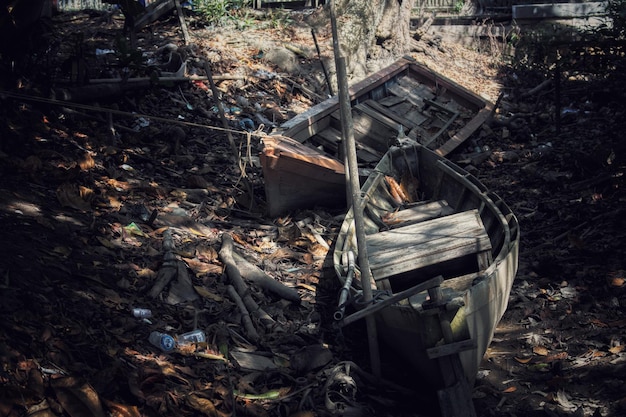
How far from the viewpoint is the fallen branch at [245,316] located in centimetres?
582

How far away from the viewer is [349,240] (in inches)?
268

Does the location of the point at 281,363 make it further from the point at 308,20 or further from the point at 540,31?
the point at 540,31

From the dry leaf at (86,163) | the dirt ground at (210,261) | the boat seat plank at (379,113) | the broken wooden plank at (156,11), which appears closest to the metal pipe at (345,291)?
the dirt ground at (210,261)

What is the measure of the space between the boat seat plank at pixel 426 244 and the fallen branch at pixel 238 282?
108 centimetres

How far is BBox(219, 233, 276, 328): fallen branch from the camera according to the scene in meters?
6.12

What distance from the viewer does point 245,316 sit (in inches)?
237

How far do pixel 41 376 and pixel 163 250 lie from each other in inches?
103

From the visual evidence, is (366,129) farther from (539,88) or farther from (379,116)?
(539,88)

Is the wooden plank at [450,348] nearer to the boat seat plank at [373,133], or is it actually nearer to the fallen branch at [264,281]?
the fallen branch at [264,281]

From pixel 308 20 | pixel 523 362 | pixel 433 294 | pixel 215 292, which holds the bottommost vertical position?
pixel 523 362

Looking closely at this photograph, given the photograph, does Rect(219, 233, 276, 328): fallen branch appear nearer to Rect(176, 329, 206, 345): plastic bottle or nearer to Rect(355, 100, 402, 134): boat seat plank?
Rect(176, 329, 206, 345): plastic bottle

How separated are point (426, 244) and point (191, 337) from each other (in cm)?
245

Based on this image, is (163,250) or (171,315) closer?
(171,315)

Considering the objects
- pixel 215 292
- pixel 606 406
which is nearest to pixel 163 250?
pixel 215 292
